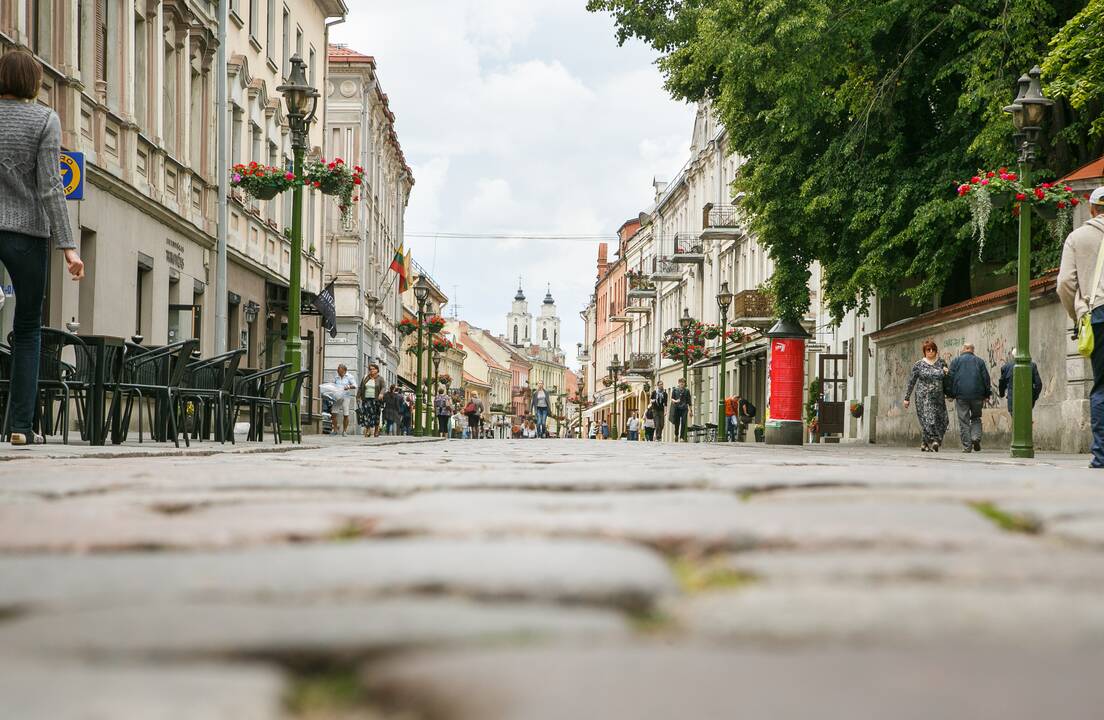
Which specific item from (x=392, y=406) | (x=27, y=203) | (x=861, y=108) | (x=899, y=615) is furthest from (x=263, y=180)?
(x=899, y=615)

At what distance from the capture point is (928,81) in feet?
81.1

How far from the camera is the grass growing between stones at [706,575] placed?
2.21 meters

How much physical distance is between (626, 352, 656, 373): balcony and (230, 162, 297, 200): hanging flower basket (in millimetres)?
55748

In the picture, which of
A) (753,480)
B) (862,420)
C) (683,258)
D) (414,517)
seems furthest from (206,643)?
(683,258)

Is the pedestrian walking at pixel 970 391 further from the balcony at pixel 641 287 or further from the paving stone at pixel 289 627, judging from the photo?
the balcony at pixel 641 287

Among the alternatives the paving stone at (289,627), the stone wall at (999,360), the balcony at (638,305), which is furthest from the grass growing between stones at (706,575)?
the balcony at (638,305)

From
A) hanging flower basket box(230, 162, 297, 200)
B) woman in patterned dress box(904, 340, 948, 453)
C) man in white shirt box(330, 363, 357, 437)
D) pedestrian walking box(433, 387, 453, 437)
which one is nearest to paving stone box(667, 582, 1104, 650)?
hanging flower basket box(230, 162, 297, 200)

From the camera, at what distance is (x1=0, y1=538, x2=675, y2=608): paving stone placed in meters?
2.03

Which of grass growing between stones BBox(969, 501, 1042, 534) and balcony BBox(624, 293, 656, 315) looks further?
balcony BBox(624, 293, 656, 315)

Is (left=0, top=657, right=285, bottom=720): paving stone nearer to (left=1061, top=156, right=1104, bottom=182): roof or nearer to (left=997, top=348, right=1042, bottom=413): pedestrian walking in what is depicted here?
(left=1061, top=156, right=1104, bottom=182): roof

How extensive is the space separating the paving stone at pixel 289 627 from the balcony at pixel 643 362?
74.6m

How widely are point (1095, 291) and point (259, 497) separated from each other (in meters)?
7.31

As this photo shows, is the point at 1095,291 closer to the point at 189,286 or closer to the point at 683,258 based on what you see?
the point at 189,286

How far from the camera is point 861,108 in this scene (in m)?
25.1
